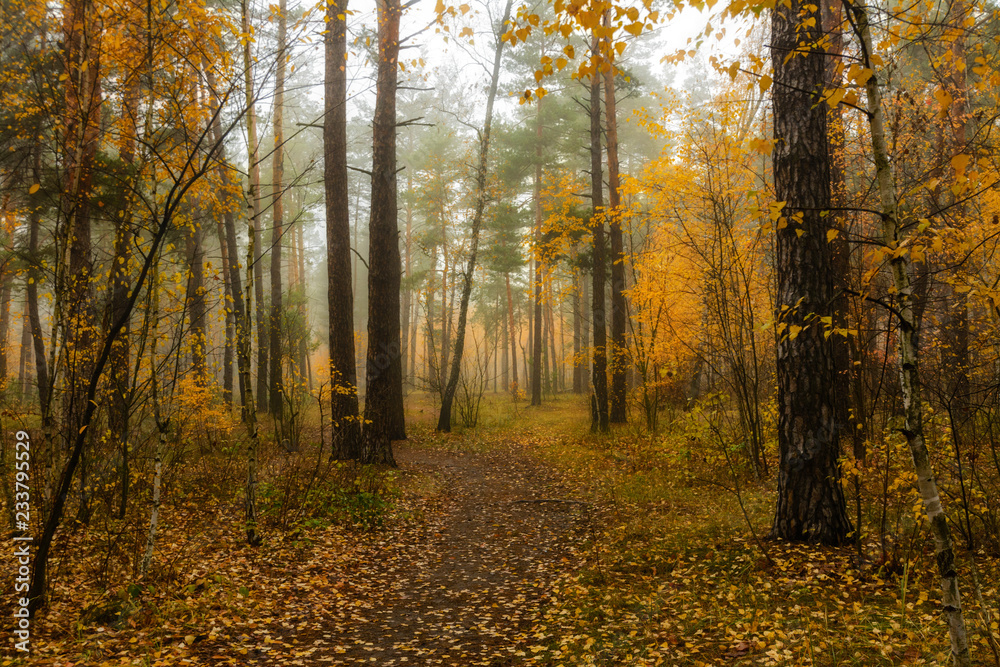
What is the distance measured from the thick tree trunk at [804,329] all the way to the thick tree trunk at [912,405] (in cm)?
213

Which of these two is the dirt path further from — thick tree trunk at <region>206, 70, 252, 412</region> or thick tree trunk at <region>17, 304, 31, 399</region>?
thick tree trunk at <region>17, 304, 31, 399</region>

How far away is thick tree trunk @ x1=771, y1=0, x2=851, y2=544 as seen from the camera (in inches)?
183

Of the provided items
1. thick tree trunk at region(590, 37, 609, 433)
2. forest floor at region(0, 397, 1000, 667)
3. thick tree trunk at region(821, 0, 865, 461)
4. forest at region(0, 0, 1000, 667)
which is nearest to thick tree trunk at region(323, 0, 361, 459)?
forest at region(0, 0, 1000, 667)

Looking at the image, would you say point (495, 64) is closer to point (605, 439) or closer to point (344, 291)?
point (344, 291)

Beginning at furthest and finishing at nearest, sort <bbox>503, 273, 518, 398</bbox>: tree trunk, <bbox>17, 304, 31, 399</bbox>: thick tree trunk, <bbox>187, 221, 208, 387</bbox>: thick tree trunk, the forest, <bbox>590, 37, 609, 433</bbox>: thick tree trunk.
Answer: <bbox>503, 273, 518, 398</bbox>: tree trunk
<bbox>17, 304, 31, 399</bbox>: thick tree trunk
<bbox>590, 37, 609, 433</bbox>: thick tree trunk
<bbox>187, 221, 208, 387</bbox>: thick tree trunk
the forest

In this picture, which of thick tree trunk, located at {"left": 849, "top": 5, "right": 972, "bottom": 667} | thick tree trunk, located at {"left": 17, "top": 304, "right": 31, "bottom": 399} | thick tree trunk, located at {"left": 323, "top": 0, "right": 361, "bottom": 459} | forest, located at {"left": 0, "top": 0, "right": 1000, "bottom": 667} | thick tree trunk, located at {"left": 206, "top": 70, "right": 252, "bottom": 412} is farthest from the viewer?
thick tree trunk, located at {"left": 17, "top": 304, "right": 31, "bottom": 399}

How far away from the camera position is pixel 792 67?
4.88 meters

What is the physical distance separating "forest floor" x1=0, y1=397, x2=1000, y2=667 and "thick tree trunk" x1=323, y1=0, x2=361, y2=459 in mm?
1465

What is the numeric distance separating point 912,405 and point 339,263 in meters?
8.66

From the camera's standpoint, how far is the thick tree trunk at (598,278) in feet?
39.5

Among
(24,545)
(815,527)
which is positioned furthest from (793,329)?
(24,545)

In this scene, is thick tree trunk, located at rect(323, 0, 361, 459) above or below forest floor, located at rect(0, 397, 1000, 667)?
above

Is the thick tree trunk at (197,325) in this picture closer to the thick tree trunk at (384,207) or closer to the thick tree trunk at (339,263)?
the thick tree trunk at (339,263)

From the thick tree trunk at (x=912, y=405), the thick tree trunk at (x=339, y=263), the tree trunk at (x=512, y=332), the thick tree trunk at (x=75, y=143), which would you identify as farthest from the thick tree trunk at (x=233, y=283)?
the tree trunk at (x=512, y=332)
